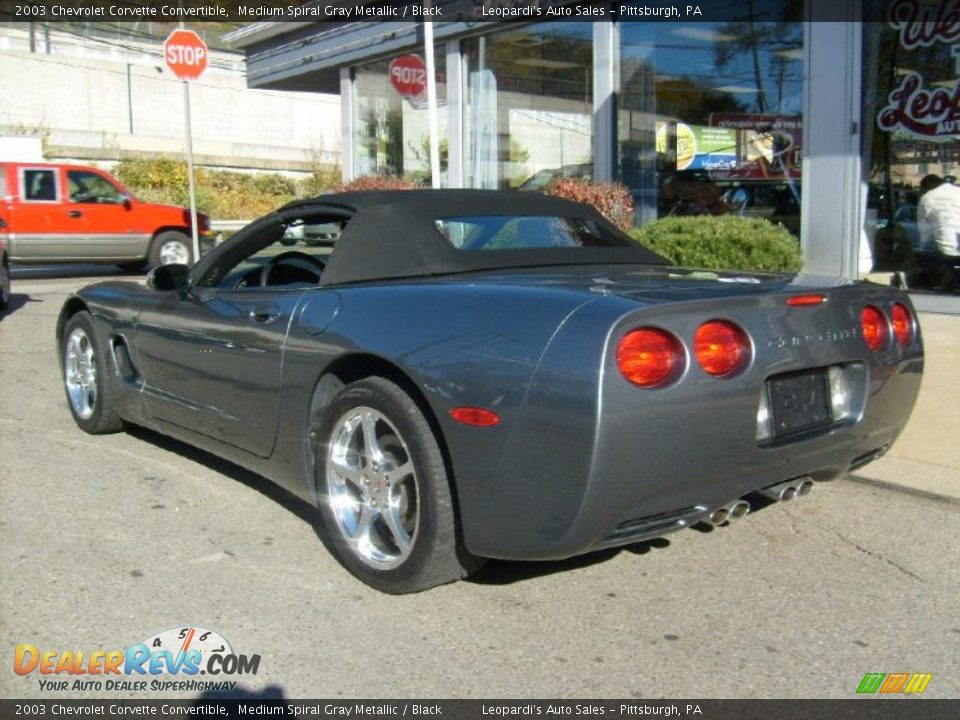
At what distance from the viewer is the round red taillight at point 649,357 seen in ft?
10.1

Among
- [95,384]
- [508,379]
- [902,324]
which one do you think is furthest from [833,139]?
[508,379]

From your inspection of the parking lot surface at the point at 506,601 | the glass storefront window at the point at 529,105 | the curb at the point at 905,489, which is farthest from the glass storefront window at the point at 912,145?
the parking lot surface at the point at 506,601

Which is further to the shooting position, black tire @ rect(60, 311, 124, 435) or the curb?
black tire @ rect(60, 311, 124, 435)

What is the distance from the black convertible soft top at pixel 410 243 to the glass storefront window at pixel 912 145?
641cm

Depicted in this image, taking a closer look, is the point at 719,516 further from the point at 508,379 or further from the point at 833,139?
the point at 833,139

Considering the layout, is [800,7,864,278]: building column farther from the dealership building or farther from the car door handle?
the car door handle

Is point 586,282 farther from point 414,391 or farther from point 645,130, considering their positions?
point 645,130

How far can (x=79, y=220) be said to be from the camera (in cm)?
1627

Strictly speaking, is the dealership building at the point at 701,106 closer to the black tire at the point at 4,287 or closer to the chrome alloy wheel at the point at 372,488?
the black tire at the point at 4,287

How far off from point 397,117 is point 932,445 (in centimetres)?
1336

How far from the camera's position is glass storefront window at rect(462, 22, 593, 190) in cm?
1350

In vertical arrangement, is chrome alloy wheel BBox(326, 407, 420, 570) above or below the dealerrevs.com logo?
above

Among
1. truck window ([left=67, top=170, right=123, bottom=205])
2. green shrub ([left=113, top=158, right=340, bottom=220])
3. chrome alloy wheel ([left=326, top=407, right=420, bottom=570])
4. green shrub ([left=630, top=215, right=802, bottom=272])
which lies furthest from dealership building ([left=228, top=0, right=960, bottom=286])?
green shrub ([left=113, top=158, right=340, bottom=220])

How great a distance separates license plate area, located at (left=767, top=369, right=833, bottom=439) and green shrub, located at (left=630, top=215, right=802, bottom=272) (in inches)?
195
